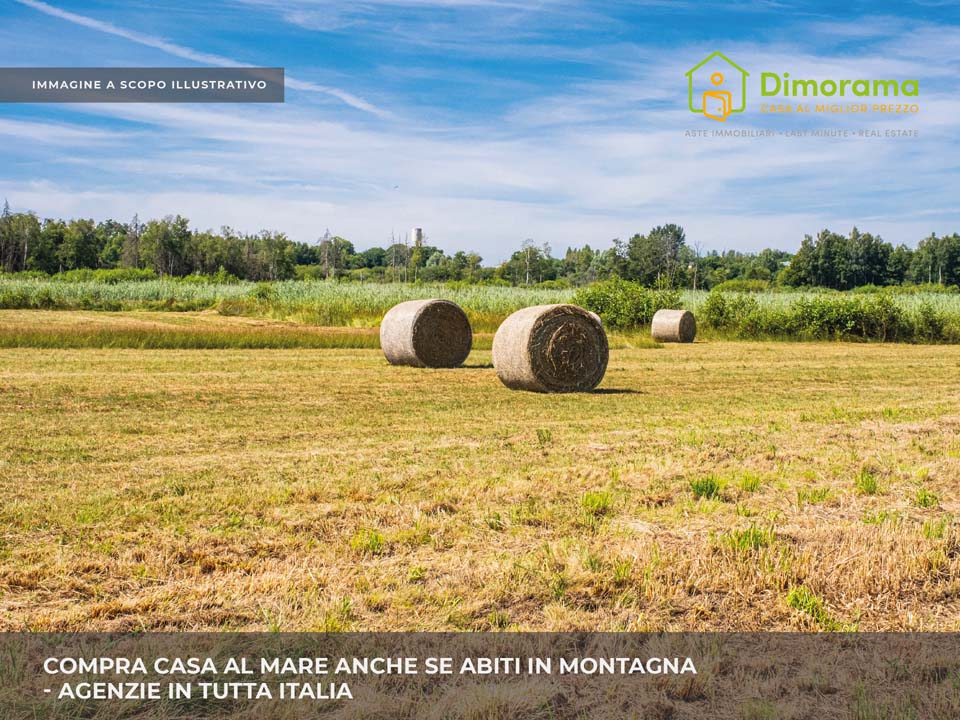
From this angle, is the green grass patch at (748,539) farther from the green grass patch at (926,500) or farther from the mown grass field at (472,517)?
the green grass patch at (926,500)

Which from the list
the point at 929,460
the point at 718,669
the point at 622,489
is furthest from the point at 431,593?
the point at 929,460

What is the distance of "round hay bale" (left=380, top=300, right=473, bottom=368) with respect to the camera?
19.2 m

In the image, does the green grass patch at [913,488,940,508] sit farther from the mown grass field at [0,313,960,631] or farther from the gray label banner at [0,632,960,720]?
the gray label banner at [0,632,960,720]

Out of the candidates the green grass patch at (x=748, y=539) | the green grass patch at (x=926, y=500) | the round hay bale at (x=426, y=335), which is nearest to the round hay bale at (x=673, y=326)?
the round hay bale at (x=426, y=335)

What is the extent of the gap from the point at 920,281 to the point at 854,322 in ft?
308

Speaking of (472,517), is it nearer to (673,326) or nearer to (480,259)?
(673,326)

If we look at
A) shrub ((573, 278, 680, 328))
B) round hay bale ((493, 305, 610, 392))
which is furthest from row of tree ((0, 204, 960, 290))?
round hay bale ((493, 305, 610, 392))

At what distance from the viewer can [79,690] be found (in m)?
3.61

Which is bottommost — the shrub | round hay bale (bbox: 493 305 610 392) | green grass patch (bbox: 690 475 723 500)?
green grass patch (bbox: 690 475 723 500)

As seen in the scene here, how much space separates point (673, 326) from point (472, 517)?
83.0ft

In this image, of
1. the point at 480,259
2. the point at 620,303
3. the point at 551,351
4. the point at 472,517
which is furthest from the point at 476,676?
the point at 480,259

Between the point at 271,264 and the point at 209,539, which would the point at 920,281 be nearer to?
the point at 271,264

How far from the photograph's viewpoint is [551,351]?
14914 mm

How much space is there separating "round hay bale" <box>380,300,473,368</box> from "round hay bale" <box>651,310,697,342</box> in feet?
40.8
